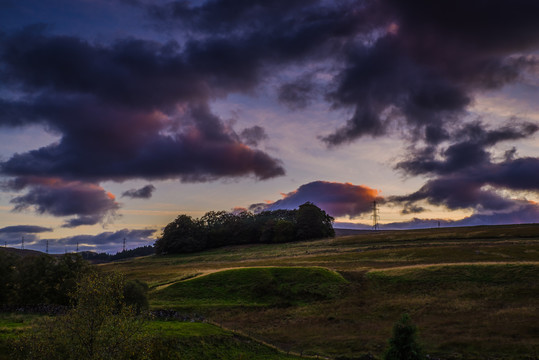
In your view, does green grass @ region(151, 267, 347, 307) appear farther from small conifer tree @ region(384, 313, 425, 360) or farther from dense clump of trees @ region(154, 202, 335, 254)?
dense clump of trees @ region(154, 202, 335, 254)

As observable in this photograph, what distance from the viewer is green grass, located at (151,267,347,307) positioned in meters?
62.7

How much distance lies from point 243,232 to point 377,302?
134312mm

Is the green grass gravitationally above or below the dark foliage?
below

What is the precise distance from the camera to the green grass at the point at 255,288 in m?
62.7

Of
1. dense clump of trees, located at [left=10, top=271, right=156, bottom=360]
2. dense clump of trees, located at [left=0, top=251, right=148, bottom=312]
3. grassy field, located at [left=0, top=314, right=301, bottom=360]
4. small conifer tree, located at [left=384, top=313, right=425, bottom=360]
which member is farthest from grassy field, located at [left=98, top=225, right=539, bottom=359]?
dense clump of trees, located at [left=10, top=271, right=156, bottom=360]

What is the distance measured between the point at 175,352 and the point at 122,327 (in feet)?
30.5

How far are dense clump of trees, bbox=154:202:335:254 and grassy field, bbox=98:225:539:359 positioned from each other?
8296 centimetres

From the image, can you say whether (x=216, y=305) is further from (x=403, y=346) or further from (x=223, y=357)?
(x=403, y=346)

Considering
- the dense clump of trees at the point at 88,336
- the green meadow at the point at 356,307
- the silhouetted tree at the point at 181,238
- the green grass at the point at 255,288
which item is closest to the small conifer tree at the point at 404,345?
the green meadow at the point at 356,307

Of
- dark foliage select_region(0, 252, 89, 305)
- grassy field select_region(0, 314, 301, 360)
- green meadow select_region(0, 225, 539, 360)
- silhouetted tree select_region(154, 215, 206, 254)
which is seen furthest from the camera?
Answer: silhouetted tree select_region(154, 215, 206, 254)

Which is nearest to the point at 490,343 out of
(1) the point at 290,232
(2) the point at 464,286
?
(2) the point at 464,286

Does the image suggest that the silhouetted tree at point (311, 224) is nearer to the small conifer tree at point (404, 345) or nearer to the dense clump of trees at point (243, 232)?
the dense clump of trees at point (243, 232)

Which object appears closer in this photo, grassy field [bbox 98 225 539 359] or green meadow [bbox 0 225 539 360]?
green meadow [bbox 0 225 539 360]

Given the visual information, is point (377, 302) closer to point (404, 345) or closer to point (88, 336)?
point (404, 345)
